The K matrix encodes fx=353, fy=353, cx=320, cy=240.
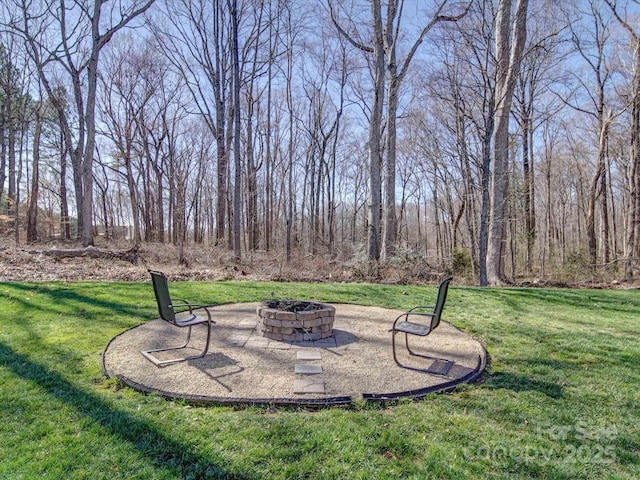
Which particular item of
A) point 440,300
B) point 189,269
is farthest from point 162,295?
point 189,269

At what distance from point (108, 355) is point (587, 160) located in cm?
2539

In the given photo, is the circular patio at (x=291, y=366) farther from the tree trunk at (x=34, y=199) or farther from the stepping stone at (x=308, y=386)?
the tree trunk at (x=34, y=199)

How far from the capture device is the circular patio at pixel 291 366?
2.95m

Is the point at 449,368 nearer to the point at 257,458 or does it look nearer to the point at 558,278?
the point at 257,458

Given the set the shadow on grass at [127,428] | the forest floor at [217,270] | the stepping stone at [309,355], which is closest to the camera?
the shadow on grass at [127,428]

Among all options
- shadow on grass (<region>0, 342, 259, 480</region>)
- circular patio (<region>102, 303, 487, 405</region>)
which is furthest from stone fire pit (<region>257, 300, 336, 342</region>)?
shadow on grass (<region>0, 342, 259, 480</region>)

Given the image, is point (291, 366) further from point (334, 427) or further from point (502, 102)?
point (502, 102)

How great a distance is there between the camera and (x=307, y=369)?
11.4ft

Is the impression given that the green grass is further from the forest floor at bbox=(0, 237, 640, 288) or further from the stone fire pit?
the forest floor at bbox=(0, 237, 640, 288)

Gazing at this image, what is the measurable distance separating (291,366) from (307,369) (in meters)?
0.19

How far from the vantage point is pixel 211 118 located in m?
18.0

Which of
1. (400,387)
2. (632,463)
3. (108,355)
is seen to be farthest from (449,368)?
(108,355)

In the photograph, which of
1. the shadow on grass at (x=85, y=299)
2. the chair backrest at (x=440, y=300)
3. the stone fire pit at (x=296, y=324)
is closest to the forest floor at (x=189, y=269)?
the shadow on grass at (x=85, y=299)

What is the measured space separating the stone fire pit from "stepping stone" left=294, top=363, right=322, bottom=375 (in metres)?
0.80
